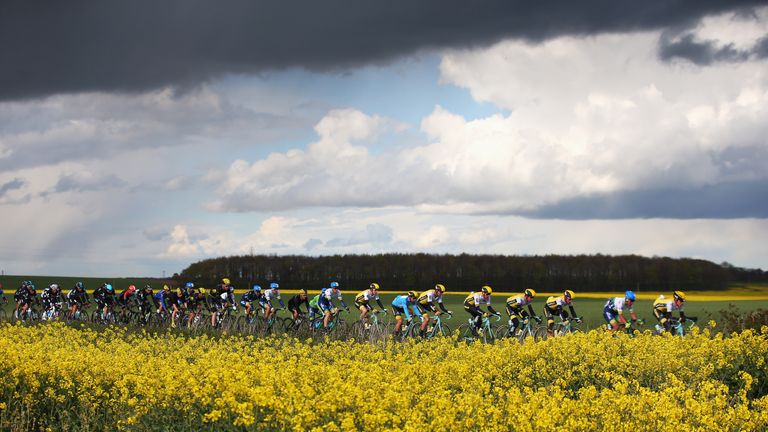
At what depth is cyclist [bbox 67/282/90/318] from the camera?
124 ft

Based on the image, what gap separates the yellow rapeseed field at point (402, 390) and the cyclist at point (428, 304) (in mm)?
6931

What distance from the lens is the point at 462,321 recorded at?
35938 mm

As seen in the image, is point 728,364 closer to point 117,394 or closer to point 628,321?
point 628,321

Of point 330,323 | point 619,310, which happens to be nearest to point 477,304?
point 619,310

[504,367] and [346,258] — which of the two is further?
[346,258]

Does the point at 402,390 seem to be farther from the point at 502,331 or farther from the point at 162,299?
the point at 162,299

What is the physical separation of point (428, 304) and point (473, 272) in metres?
44.2

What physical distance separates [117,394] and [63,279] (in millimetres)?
75363

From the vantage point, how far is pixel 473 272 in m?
71.1

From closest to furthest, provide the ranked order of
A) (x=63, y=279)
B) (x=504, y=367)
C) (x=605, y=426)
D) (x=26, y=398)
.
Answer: (x=605, y=426) < (x=26, y=398) < (x=504, y=367) < (x=63, y=279)

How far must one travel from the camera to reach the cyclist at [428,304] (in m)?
26.6

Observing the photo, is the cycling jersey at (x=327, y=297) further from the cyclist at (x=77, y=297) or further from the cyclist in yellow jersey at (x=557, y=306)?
the cyclist at (x=77, y=297)

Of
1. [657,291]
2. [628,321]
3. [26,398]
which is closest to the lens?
[26,398]

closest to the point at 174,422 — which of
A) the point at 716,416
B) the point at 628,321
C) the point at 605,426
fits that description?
the point at 605,426
